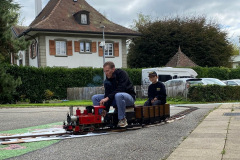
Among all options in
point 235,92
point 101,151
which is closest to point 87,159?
point 101,151

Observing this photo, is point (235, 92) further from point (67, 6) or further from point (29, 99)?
point (67, 6)

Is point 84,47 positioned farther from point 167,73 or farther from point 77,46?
point 167,73

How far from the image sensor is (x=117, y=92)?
Answer: 8.58 metres

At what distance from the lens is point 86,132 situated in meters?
7.96

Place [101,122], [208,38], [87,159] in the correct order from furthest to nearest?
[208,38]
[101,122]
[87,159]

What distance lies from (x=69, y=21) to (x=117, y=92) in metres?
33.7

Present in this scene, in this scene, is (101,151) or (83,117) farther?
(83,117)

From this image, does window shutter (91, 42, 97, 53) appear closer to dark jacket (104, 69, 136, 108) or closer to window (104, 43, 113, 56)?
window (104, 43, 113, 56)

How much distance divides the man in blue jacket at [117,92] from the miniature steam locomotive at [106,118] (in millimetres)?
177

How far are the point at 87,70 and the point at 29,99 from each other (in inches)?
245

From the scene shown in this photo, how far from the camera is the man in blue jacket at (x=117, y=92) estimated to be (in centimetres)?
846

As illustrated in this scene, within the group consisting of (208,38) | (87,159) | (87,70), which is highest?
(208,38)

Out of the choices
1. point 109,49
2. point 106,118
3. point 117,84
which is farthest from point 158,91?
point 109,49

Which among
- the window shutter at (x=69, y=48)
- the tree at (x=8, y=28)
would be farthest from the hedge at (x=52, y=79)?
the window shutter at (x=69, y=48)
